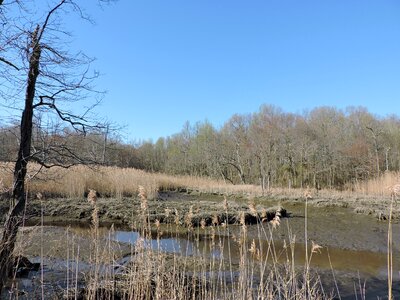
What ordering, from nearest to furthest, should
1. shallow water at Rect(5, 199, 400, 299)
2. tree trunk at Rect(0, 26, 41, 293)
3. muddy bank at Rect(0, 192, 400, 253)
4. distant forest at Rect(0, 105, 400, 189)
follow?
tree trunk at Rect(0, 26, 41, 293)
shallow water at Rect(5, 199, 400, 299)
muddy bank at Rect(0, 192, 400, 253)
distant forest at Rect(0, 105, 400, 189)

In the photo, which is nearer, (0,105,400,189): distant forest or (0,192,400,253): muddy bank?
(0,192,400,253): muddy bank

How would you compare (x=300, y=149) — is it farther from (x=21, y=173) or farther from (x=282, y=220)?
(x=21, y=173)

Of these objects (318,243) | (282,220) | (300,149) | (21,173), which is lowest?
(318,243)

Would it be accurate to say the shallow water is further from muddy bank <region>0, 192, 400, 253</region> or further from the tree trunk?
the tree trunk

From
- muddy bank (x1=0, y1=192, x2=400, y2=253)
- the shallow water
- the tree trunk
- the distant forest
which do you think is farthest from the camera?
the distant forest

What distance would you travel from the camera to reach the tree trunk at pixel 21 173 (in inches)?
160

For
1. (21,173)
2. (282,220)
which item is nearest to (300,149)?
(282,220)

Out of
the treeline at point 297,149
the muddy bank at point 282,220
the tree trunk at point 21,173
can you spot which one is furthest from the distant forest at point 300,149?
the tree trunk at point 21,173

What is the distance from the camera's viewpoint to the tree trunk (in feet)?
13.4

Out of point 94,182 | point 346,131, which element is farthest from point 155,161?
point 94,182

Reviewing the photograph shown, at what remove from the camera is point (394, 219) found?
13.4 meters

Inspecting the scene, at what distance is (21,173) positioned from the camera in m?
4.39

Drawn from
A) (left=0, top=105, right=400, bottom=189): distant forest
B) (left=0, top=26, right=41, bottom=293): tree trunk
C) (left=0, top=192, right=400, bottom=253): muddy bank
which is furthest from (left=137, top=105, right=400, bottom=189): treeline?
(left=0, top=26, right=41, bottom=293): tree trunk

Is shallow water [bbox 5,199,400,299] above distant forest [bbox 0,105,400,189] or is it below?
below
